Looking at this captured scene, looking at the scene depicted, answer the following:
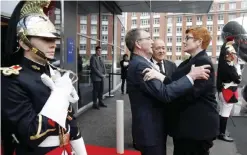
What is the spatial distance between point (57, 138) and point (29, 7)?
64 cm

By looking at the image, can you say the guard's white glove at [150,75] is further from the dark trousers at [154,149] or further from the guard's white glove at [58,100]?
the guard's white glove at [58,100]

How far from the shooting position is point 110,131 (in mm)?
5285

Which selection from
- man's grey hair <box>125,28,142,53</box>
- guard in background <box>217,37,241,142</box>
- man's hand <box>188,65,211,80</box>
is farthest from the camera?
guard in background <box>217,37,241,142</box>

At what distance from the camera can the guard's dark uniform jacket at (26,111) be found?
117 centimetres

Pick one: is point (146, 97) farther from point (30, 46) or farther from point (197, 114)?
point (30, 46)

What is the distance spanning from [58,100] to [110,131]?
164 inches

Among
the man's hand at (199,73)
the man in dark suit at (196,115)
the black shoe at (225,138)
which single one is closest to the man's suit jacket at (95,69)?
the black shoe at (225,138)

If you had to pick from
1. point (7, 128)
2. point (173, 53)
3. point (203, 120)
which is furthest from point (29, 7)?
point (173, 53)

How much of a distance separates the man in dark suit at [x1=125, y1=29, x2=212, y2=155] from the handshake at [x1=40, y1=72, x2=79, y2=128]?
2.39 ft

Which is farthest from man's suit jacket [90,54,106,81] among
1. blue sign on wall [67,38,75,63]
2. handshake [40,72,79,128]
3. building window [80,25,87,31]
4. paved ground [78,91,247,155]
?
handshake [40,72,79,128]

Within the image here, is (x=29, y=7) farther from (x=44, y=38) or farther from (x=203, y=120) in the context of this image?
(x=203, y=120)

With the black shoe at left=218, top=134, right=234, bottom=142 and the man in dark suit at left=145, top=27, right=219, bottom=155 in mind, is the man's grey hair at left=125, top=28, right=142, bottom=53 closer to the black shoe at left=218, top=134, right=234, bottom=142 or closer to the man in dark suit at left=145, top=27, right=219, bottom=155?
the man in dark suit at left=145, top=27, right=219, bottom=155

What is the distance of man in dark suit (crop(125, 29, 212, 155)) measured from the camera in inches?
72.2

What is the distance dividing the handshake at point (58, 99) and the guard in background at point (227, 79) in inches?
148
